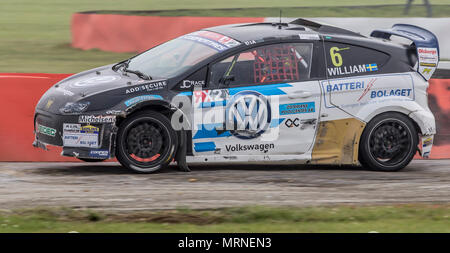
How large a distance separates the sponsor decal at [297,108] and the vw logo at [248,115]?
0.18m

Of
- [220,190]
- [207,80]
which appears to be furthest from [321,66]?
[220,190]

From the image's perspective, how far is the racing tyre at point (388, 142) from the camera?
920 centimetres

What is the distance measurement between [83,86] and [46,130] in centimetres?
62

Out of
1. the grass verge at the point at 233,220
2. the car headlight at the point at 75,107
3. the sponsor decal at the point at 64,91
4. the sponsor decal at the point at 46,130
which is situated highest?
the sponsor decal at the point at 64,91

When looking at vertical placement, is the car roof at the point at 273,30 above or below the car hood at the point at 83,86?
above

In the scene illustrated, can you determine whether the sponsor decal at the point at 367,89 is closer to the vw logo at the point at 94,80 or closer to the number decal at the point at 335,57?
→ the number decal at the point at 335,57

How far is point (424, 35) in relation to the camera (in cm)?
961

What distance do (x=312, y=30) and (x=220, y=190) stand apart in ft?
8.54

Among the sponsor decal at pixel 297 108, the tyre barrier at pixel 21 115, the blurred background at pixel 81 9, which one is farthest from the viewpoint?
the blurred background at pixel 81 9

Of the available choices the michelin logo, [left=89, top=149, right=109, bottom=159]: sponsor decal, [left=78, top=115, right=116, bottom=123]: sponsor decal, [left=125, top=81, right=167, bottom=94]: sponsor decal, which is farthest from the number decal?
[left=89, top=149, right=109, bottom=159]: sponsor decal

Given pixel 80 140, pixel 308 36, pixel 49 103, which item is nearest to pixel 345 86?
pixel 308 36

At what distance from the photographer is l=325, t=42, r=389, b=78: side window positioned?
360 inches

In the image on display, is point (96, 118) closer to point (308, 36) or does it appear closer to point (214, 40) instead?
point (214, 40)

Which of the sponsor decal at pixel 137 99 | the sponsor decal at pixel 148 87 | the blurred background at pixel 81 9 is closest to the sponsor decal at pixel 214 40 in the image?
the sponsor decal at pixel 148 87
